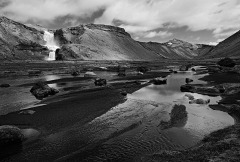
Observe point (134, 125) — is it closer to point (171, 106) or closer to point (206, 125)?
point (206, 125)

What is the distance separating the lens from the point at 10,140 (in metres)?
14.2

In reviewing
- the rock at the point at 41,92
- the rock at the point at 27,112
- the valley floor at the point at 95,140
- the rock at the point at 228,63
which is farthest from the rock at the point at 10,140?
the rock at the point at 228,63

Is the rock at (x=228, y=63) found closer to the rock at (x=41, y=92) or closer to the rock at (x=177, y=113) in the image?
the rock at (x=177, y=113)

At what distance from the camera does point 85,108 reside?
79.1 feet

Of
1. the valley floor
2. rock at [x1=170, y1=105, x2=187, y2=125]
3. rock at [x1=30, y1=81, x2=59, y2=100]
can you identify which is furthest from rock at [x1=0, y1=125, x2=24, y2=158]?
rock at [x1=30, y1=81, x2=59, y2=100]

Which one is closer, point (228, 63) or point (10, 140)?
point (10, 140)

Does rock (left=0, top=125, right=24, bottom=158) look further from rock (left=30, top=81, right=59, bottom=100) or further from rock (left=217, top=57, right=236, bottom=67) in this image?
rock (left=217, top=57, right=236, bottom=67)

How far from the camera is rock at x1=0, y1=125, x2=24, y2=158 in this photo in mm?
13532

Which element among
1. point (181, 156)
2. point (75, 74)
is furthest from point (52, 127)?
point (75, 74)

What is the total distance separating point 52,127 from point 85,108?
675 cm

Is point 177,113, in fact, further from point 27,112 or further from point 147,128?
point 27,112

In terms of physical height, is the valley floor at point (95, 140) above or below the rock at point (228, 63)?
below

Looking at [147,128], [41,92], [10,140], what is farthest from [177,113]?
[41,92]

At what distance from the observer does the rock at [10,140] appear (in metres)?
13.5
